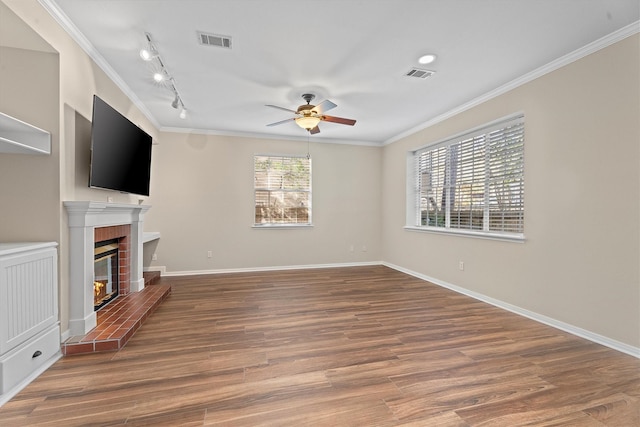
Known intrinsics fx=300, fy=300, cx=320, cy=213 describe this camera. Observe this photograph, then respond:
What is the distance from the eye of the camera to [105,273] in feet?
11.4

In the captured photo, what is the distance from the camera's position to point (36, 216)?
7.68 feet

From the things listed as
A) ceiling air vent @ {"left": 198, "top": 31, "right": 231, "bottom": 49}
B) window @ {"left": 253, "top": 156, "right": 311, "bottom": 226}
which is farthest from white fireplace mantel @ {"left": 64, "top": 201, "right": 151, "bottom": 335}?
window @ {"left": 253, "top": 156, "right": 311, "bottom": 226}

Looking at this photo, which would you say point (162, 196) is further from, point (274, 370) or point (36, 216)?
point (274, 370)

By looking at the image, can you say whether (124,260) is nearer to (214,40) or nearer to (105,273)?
(105,273)

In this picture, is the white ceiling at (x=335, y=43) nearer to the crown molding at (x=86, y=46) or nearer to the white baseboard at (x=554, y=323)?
the crown molding at (x=86, y=46)

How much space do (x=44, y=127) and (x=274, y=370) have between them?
2.58 metres

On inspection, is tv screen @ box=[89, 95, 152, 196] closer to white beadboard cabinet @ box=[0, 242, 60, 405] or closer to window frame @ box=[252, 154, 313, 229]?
white beadboard cabinet @ box=[0, 242, 60, 405]

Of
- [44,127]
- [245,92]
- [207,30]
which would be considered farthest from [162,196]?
[207,30]

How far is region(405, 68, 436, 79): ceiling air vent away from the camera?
3.17m

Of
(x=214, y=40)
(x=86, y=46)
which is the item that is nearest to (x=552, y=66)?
(x=214, y=40)

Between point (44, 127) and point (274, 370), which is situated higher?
point (44, 127)

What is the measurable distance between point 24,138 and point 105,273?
1770 mm

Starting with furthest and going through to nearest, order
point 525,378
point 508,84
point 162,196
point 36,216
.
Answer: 1. point 162,196
2. point 508,84
3. point 36,216
4. point 525,378

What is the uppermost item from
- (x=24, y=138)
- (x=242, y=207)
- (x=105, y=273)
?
(x=24, y=138)
